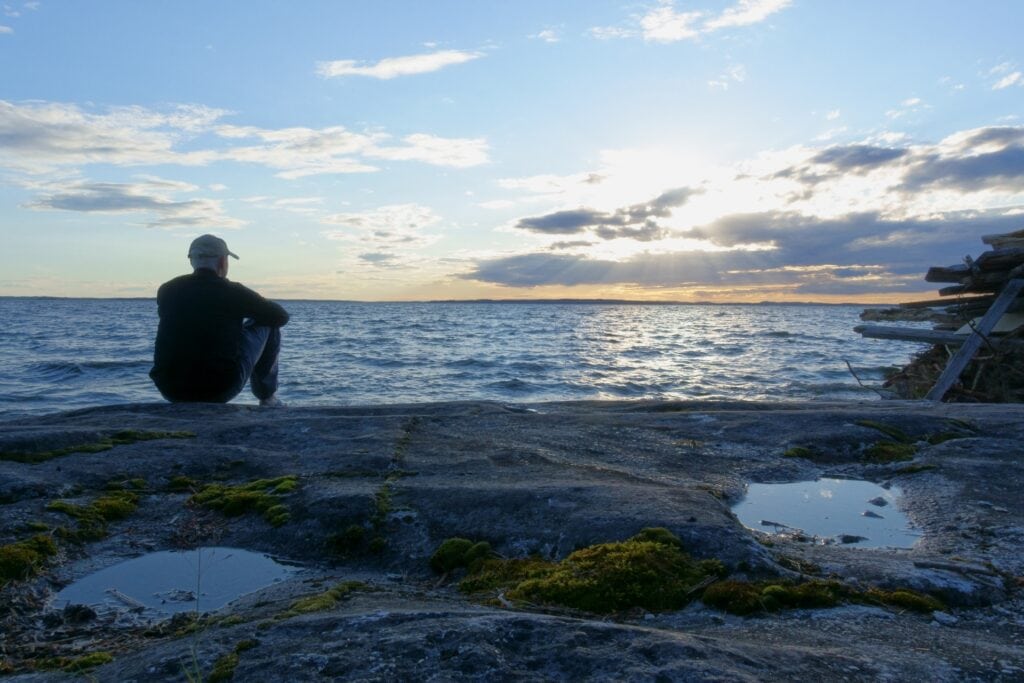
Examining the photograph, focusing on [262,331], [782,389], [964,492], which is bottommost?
[782,389]

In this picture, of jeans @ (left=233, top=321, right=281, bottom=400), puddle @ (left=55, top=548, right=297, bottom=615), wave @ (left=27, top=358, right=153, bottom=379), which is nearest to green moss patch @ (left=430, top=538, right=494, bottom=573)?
puddle @ (left=55, top=548, right=297, bottom=615)

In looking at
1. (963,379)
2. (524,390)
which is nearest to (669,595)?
(963,379)

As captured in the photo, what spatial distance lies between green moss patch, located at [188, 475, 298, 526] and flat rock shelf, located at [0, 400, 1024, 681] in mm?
18

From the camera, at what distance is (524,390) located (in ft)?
66.2

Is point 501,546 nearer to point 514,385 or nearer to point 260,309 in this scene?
point 260,309

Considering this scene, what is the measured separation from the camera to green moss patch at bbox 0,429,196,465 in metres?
5.12

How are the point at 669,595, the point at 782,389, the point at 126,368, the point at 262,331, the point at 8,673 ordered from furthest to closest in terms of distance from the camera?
the point at 126,368 → the point at 782,389 → the point at 262,331 → the point at 669,595 → the point at 8,673

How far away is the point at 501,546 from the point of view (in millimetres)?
3775

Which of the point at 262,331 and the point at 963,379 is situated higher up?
the point at 262,331

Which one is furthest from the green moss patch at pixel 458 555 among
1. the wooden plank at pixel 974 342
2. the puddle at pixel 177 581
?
the wooden plank at pixel 974 342

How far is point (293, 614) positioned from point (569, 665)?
1167 mm

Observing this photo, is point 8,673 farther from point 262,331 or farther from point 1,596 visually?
point 262,331

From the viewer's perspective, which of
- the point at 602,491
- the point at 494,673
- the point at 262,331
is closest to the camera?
the point at 494,673

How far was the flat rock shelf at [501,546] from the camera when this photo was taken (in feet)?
7.62
